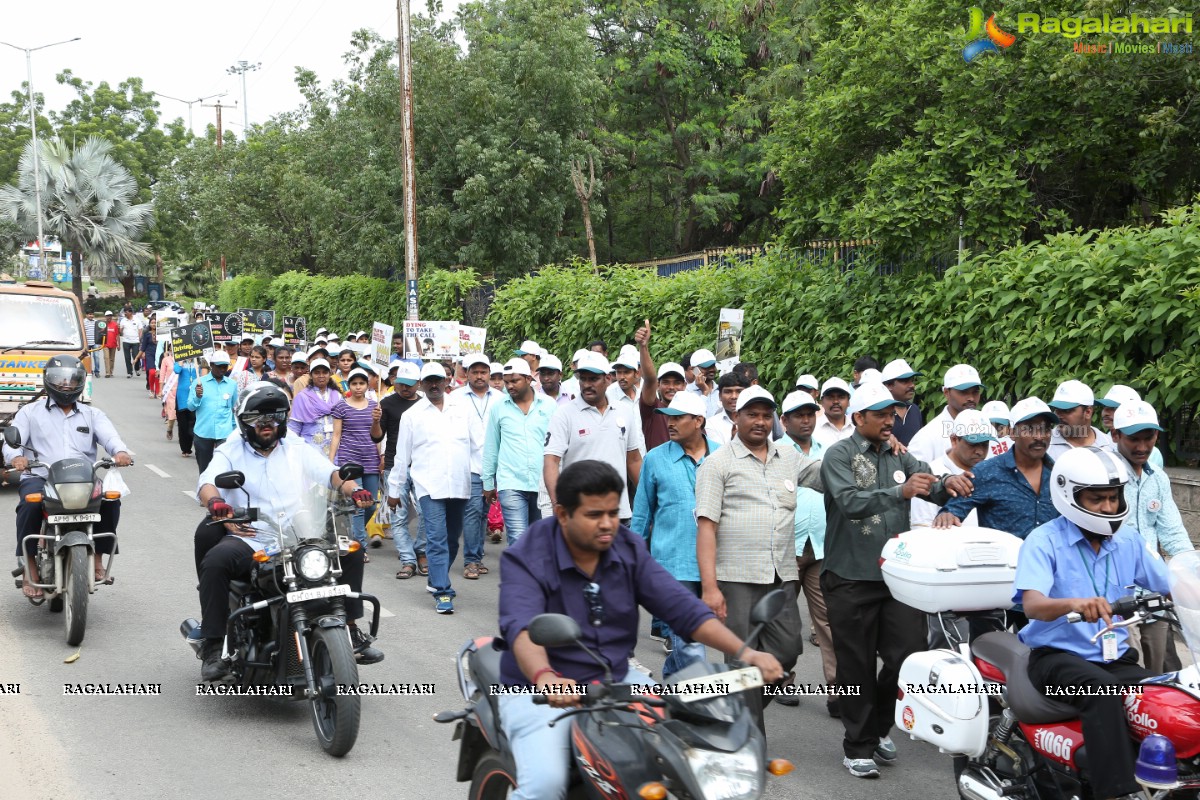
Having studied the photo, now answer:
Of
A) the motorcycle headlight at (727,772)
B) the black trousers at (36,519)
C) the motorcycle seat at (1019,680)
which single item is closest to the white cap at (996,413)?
the motorcycle seat at (1019,680)

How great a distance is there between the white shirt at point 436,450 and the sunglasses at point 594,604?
18.9 ft

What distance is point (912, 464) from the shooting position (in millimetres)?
6109

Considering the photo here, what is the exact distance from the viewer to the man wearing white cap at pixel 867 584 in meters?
5.97

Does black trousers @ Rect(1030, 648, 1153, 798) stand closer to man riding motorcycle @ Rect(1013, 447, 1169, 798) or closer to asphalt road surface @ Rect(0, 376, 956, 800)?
man riding motorcycle @ Rect(1013, 447, 1169, 798)

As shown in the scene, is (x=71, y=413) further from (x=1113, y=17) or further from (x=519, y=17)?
(x=519, y=17)

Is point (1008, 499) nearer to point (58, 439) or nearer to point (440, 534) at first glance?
point (440, 534)

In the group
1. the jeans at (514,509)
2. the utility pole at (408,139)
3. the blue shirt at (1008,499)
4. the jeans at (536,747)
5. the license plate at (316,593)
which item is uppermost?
the utility pole at (408,139)

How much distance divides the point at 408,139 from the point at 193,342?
5576 millimetres

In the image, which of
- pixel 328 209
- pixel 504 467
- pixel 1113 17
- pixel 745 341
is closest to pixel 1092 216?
pixel 1113 17

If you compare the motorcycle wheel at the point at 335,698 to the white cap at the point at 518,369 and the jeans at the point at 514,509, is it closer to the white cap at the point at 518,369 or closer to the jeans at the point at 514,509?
the jeans at the point at 514,509

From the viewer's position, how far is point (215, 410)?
14.1 meters

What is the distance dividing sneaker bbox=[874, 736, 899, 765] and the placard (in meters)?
14.5

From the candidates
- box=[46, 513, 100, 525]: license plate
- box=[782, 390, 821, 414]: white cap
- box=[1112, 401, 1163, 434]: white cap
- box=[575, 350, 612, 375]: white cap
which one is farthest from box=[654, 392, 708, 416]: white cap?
box=[46, 513, 100, 525]: license plate

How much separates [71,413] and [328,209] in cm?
2264
